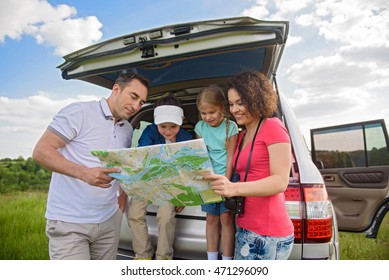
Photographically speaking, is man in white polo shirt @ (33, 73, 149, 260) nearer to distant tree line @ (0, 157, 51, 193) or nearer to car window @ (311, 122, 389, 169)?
distant tree line @ (0, 157, 51, 193)

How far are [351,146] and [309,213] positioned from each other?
219 cm

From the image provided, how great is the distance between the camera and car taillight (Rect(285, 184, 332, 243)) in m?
1.45

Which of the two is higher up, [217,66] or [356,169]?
[217,66]

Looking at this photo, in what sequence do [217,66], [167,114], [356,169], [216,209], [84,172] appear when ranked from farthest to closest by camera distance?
[356,169] → [217,66] → [167,114] → [216,209] → [84,172]

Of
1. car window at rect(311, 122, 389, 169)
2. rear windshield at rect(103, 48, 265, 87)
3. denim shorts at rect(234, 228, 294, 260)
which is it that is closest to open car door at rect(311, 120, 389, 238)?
car window at rect(311, 122, 389, 169)

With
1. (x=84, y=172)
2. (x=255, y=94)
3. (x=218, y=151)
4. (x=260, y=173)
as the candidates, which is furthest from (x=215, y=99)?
(x=84, y=172)

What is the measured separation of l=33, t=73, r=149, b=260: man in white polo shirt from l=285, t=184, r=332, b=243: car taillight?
80cm

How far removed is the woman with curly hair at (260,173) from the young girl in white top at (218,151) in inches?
13.2

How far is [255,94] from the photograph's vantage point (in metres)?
1.23

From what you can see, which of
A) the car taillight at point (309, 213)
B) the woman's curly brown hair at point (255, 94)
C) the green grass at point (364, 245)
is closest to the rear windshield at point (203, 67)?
the woman's curly brown hair at point (255, 94)

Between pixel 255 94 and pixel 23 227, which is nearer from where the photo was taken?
pixel 255 94

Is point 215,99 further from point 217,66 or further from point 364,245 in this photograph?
point 364,245
